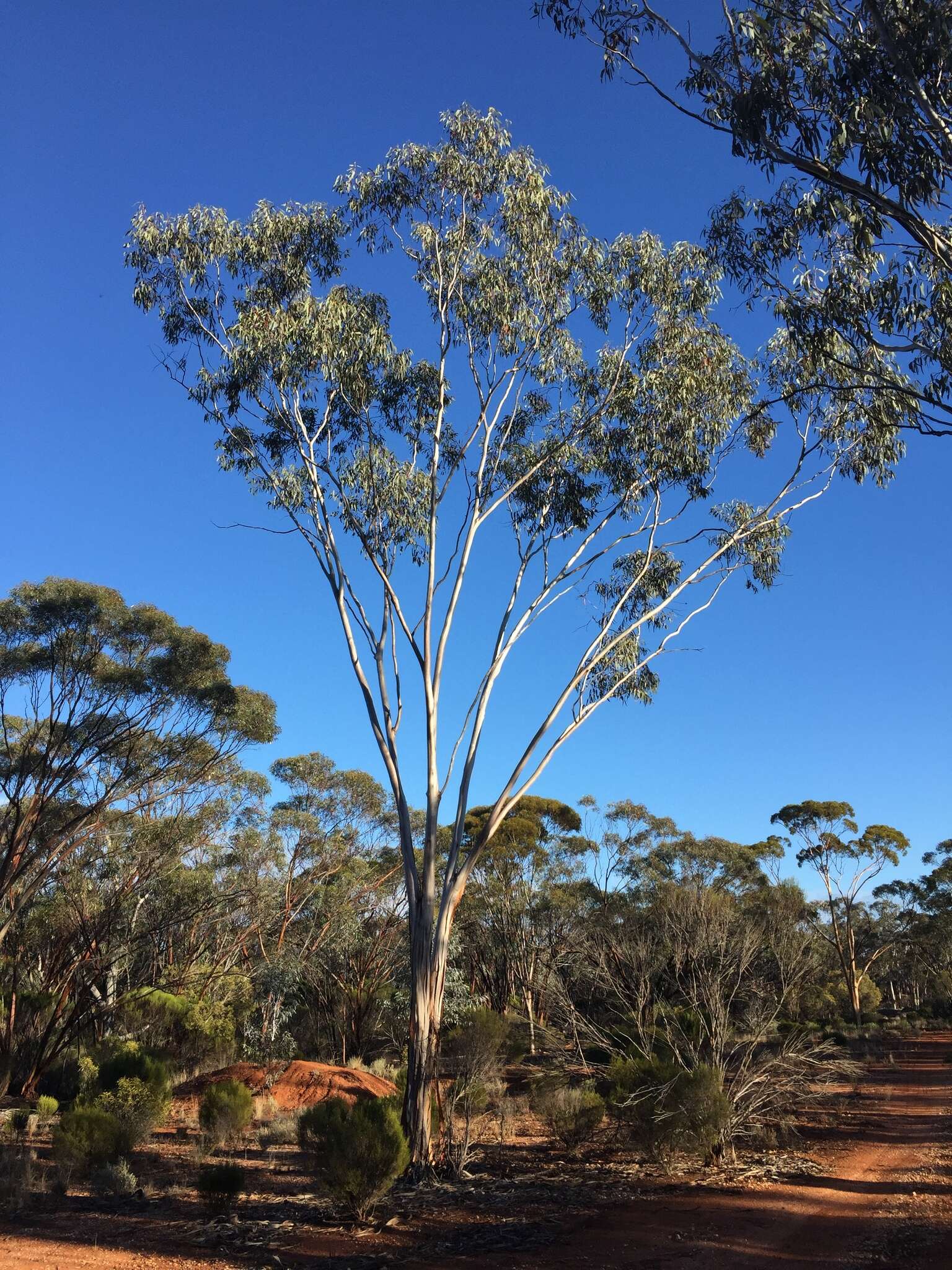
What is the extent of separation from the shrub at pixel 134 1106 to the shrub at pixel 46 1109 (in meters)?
2.08

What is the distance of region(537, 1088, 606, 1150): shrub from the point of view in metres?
9.54

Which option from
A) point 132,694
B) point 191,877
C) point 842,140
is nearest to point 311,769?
point 191,877

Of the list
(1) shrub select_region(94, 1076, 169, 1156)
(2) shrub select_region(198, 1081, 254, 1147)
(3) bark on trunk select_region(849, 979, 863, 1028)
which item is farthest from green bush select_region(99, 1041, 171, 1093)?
(3) bark on trunk select_region(849, 979, 863, 1028)

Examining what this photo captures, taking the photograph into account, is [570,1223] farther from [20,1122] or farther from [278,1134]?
[20,1122]

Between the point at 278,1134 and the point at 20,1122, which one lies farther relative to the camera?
the point at 20,1122

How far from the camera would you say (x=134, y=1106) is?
10008 millimetres

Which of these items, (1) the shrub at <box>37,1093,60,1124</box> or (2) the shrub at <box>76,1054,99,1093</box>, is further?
(2) the shrub at <box>76,1054,99,1093</box>

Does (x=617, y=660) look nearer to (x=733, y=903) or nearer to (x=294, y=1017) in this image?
(x=294, y=1017)

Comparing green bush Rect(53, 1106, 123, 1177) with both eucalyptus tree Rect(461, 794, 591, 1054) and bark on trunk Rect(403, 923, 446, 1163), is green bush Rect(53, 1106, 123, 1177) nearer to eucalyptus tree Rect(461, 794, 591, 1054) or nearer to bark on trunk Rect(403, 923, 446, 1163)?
bark on trunk Rect(403, 923, 446, 1163)

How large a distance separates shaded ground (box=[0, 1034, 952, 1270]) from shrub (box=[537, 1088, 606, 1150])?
0.41 meters

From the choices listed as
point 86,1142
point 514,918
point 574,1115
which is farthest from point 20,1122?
point 514,918

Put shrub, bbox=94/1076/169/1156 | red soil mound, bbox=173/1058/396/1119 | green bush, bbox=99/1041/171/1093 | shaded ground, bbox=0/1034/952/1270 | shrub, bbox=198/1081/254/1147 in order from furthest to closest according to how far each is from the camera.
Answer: red soil mound, bbox=173/1058/396/1119
green bush, bbox=99/1041/171/1093
shrub, bbox=198/1081/254/1147
shrub, bbox=94/1076/169/1156
shaded ground, bbox=0/1034/952/1270

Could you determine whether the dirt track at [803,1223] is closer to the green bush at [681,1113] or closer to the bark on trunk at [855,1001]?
the green bush at [681,1113]

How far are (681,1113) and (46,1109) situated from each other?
28.3 feet
